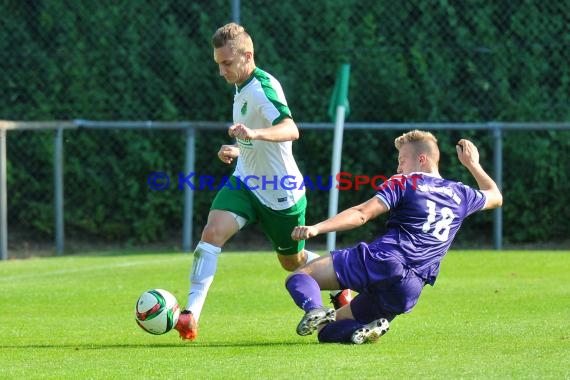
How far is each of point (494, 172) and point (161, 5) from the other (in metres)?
4.21

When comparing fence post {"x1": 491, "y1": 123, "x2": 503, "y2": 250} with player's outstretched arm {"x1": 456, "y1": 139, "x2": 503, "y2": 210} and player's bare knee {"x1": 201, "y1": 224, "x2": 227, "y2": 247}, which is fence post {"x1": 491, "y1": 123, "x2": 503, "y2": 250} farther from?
player's bare knee {"x1": 201, "y1": 224, "x2": 227, "y2": 247}

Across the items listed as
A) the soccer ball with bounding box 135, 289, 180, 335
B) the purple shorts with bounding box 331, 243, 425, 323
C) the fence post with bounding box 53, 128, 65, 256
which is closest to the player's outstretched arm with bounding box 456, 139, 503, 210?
the purple shorts with bounding box 331, 243, 425, 323

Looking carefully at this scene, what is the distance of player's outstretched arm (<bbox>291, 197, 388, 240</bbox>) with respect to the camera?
240 inches

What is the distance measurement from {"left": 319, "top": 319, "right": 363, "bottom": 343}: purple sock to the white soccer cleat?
0.04 meters

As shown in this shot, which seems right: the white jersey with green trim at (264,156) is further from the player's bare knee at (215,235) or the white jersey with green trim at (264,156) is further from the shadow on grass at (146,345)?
the shadow on grass at (146,345)

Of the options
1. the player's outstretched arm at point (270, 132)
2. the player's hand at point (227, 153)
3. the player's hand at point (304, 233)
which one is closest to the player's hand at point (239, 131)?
the player's outstretched arm at point (270, 132)

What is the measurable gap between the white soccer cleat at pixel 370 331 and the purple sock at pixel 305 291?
1.03 feet

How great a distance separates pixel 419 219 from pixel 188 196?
7.04 meters

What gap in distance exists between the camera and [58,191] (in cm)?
1355

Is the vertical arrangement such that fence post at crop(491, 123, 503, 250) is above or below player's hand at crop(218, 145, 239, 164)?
A: below

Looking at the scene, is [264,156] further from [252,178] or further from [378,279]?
[378,279]

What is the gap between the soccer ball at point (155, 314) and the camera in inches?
275

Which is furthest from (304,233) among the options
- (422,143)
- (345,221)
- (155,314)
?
(155,314)

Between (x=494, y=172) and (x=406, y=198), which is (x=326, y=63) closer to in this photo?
(x=494, y=172)
